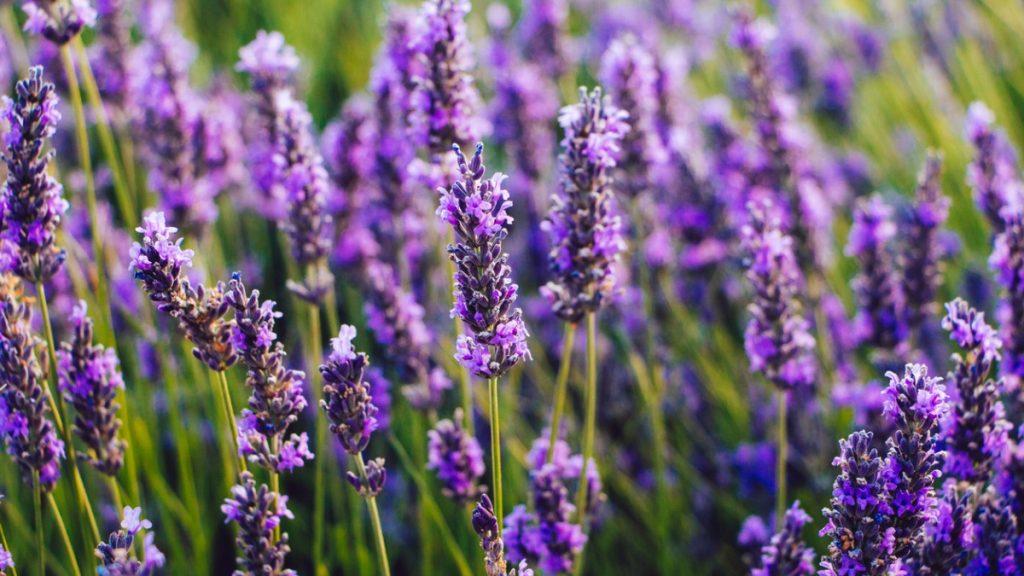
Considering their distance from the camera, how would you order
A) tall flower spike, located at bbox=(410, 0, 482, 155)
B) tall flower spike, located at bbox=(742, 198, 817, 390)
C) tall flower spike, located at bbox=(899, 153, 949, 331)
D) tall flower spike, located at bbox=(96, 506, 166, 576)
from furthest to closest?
tall flower spike, located at bbox=(899, 153, 949, 331) < tall flower spike, located at bbox=(742, 198, 817, 390) < tall flower spike, located at bbox=(410, 0, 482, 155) < tall flower spike, located at bbox=(96, 506, 166, 576)

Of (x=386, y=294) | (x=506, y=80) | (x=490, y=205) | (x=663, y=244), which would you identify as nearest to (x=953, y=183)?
(x=663, y=244)

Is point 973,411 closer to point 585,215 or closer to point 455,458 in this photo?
point 585,215

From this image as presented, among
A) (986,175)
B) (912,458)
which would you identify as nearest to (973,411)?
(912,458)

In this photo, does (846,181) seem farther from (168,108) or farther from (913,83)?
(168,108)

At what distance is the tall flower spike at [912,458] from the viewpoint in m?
1.56

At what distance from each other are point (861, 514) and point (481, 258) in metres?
0.76

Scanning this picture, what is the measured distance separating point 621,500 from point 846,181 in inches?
76.7

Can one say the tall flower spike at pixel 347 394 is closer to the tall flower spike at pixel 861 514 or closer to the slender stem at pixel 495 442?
the slender stem at pixel 495 442

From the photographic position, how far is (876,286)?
8.71 ft

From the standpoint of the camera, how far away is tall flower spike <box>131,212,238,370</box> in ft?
5.36

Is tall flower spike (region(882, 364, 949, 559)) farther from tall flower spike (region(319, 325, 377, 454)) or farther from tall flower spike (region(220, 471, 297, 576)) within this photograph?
tall flower spike (region(220, 471, 297, 576))

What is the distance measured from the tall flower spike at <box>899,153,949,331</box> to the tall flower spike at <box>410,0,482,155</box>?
1218mm

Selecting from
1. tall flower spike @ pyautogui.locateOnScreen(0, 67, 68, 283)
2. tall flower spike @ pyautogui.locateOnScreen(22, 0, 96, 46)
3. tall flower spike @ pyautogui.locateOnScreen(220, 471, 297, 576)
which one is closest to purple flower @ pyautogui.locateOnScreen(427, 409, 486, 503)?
tall flower spike @ pyautogui.locateOnScreen(220, 471, 297, 576)

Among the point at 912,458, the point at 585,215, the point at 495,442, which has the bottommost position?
the point at 912,458
